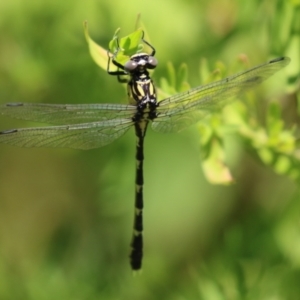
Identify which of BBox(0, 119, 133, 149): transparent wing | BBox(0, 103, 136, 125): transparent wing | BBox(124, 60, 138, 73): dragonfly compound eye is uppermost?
BBox(124, 60, 138, 73): dragonfly compound eye

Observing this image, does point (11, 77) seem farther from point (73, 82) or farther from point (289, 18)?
point (289, 18)

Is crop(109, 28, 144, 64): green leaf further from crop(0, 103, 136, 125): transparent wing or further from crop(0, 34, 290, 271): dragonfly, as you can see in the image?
crop(0, 103, 136, 125): transparent wing

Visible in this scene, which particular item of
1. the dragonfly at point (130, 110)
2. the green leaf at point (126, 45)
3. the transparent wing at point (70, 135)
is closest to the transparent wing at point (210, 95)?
the dragonfly at point (130, 110)

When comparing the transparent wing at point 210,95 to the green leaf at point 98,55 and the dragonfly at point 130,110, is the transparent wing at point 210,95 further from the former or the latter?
the green leaf at point 98,55

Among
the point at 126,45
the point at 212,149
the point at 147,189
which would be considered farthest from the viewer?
the point at 147,189

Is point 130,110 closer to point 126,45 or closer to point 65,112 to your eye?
point 65,112

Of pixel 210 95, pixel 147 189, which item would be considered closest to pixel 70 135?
pixel 210 95

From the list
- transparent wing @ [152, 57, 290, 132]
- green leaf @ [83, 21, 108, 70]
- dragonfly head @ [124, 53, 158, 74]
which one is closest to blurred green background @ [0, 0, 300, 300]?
transparent wing @ [152, 57, 290, 132]
